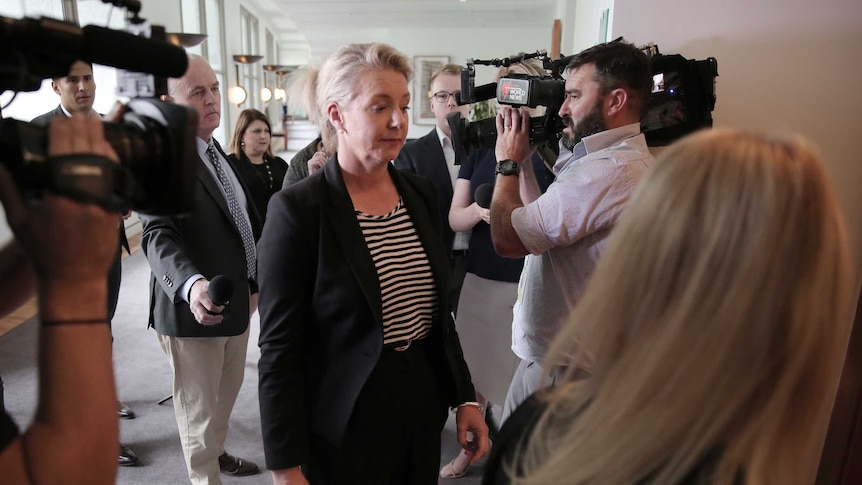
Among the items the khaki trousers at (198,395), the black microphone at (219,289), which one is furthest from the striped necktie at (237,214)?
the black microphone at (219,289)

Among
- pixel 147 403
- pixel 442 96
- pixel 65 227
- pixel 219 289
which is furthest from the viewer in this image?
pixel 147 403

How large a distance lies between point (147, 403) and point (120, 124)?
8.66ft

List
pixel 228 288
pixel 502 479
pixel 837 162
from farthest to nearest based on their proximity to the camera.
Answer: pixel 837 162
pixel 228 288
pixel 502 479

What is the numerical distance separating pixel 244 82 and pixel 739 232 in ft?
39.9

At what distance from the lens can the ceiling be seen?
9828mm

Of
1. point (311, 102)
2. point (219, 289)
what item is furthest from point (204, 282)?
point (311, 102)

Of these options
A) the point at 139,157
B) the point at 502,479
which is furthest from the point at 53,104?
the point at 502,479

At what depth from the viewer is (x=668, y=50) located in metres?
1.97

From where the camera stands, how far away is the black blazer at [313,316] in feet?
3.90

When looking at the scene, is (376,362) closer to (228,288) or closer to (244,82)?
(228,288)

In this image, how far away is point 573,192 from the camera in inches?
53.8

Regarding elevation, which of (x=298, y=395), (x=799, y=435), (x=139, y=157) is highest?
(x=139, y=157)

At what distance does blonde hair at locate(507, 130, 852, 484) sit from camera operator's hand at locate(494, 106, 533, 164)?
102 centimetres

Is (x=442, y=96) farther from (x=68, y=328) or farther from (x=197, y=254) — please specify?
(x=68, y=328)
